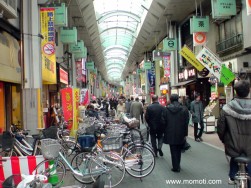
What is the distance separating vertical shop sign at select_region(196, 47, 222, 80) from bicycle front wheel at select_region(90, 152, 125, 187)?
22.1 ft

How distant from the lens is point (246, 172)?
3875 millimetres

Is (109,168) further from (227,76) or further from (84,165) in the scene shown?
(227,76)

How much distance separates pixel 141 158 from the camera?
652 cm

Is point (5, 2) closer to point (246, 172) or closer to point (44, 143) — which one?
point (44, 143)

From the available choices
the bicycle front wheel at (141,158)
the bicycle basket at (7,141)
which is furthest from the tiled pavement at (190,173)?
the bicycle basket at (7,141)

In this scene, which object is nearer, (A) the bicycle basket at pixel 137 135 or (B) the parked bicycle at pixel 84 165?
(B) the parked bicycle at pixel 84 165

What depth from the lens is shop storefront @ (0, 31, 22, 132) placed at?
8.99m

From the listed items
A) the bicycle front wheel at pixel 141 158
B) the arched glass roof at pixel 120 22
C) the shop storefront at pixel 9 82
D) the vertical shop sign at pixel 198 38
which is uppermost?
the arched glass roof at pixel 120 22

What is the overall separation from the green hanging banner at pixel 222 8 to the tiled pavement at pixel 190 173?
5.28 meters

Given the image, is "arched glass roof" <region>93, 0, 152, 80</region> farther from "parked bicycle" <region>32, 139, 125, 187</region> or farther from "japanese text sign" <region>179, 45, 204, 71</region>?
"parked bicycle" <region>32, 139, 125, 187</region>

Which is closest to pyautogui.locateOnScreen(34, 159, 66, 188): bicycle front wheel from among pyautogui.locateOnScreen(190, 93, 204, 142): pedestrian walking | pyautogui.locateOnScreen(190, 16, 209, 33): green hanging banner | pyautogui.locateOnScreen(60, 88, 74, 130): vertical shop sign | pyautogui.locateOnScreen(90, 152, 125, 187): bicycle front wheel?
pyautogui.locateOnScreen(90, 152, 125, 187): bicycle front wheel

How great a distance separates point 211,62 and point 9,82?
7055mm

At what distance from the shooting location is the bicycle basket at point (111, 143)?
6.55m

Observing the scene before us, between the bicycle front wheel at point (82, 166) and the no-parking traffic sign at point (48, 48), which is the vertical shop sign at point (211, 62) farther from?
the bicycle front wheel at point (82, 166)
